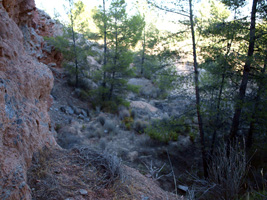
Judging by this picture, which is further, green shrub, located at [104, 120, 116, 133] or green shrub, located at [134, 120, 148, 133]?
green shrub, located at [134, 120, 148, 133]

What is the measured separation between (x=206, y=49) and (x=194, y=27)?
91cm

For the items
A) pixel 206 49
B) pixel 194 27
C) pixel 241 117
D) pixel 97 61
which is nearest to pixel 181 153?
pixel 241 117

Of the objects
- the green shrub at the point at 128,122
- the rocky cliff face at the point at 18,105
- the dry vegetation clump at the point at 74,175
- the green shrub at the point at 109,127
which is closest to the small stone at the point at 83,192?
the dry vegetation clump at the point at 74,175

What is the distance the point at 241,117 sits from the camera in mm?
7340

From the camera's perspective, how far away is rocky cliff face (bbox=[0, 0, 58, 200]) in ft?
8.41

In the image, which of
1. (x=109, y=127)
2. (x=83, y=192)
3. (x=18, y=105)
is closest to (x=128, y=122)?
(x=109, y=127)

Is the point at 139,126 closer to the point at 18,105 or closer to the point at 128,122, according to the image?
the point at 128,122

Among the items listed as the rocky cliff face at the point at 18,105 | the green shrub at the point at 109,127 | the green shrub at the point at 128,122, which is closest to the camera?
the rocky cliff face at the point at 18,105

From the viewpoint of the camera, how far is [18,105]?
3.45 m

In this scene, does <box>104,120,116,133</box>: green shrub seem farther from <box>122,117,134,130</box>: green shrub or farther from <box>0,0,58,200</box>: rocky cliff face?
<box>0,0,58,200</box>: rocky cliff face

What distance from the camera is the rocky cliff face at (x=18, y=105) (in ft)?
8.41

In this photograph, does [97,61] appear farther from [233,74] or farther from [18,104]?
[18,104]

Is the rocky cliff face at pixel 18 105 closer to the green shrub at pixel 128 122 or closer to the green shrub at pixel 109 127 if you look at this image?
the green shrub at pixel 109 127

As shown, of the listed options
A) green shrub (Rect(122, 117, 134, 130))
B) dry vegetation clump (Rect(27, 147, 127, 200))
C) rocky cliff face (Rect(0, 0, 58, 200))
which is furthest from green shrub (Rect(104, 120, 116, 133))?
dry vegetation clump (Rect(27, 147, 127, 200))
